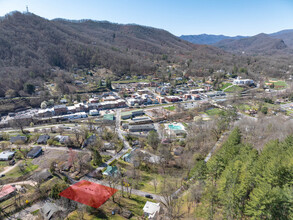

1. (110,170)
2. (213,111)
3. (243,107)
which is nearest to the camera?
(110,170)

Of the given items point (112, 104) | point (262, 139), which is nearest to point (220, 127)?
point (262, 139)

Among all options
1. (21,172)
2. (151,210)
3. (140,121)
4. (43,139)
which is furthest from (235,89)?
(21,172)

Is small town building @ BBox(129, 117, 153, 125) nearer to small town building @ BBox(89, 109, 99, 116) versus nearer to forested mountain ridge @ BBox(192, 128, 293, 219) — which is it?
small town building @ BBox(89, 109, 99, 116)

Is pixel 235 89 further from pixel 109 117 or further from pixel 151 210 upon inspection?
pixel 151 210

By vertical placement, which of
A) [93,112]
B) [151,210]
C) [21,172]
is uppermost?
[93,112]

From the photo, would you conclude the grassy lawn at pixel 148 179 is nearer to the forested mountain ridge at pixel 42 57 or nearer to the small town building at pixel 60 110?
the small town building at pixel 60 110

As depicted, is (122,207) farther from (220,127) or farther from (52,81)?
(52,81)

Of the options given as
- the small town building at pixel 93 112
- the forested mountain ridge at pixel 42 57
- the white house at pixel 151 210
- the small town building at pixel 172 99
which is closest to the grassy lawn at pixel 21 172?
the white house at pixel 151 210
